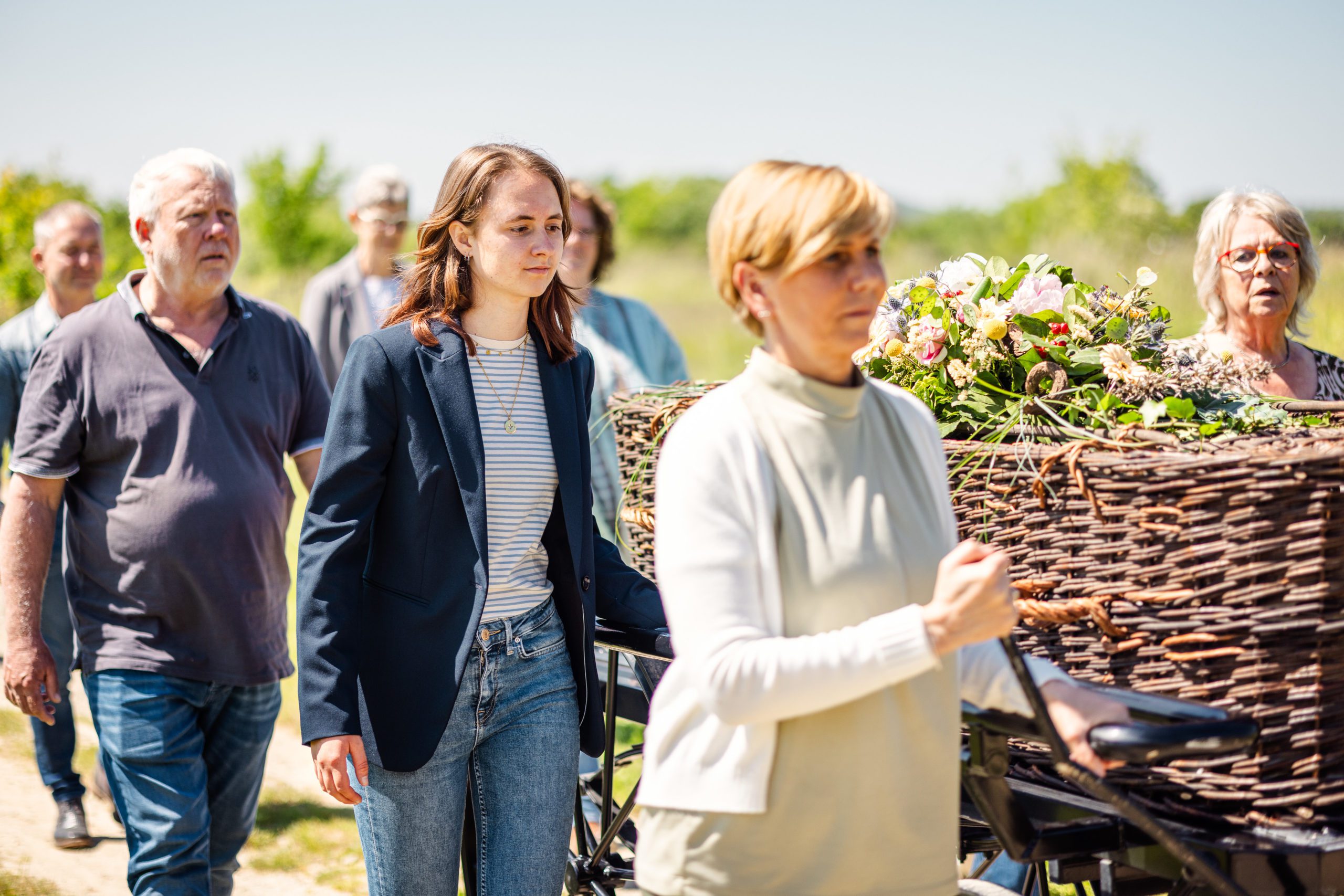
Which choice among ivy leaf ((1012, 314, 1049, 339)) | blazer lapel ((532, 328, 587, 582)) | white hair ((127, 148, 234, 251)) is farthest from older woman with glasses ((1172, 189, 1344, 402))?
white hair ((127, 148, 234, 251))

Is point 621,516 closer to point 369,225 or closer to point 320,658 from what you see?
point 320,658

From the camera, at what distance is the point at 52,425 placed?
3195mm

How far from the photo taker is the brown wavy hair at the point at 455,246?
8.11ft

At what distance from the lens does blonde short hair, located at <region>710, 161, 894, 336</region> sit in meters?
1.54

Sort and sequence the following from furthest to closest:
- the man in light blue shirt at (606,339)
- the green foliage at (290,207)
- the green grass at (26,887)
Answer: the green foliage at (290,207)
the man in light blue shirt at (606,339)
the green grass at (26,887)

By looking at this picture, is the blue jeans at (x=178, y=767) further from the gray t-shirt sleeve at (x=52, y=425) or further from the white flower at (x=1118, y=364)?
the white flower at (x=1118, y=364)

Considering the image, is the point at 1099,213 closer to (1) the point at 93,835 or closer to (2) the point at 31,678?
(1) the point at 93,835

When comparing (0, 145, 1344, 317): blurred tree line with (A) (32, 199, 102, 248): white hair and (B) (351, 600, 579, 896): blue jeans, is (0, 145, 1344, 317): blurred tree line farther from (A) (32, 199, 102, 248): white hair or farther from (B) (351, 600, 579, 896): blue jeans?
(B) (351, 600, 579, 896): blue jeans

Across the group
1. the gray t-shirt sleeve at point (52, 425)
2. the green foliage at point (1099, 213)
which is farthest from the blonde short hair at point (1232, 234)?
the green foliage at point (1099, 213)

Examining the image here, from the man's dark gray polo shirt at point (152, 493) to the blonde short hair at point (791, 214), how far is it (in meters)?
2.07

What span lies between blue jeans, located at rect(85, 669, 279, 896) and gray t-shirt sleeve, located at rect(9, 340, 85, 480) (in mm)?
549

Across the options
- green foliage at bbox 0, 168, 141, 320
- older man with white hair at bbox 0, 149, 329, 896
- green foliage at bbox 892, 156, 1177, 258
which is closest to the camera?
older man with white hair at bbox 0, 149, 329, 896

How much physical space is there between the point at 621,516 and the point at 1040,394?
1077mm

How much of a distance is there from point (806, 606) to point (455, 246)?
1289 mm
